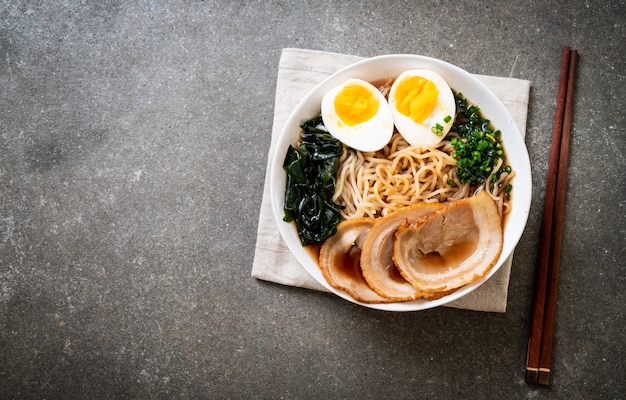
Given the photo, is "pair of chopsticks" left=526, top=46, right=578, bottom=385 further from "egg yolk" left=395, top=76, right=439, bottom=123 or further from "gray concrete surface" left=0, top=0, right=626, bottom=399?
"egg yolk" left=395, top=76, right=439, bottom=123

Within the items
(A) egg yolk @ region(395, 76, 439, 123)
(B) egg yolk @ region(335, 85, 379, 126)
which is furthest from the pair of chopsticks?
(B) egg yolk @ region(335, 85, 379, 126)

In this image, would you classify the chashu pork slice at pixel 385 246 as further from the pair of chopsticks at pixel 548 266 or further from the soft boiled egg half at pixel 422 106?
the pair of chopsticks at pixel 548 266

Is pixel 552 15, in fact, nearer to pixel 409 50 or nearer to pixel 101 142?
pixel 409 50

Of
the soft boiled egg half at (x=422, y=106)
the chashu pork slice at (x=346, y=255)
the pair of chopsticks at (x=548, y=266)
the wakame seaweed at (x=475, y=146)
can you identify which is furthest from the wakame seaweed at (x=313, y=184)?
the pair of chopsticks at (x=548, y=266)

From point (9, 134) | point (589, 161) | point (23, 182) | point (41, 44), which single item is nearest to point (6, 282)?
point (23, 182)

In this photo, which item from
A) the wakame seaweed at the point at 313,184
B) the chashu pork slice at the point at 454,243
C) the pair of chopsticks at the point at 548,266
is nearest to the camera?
the chashu pork slice at the point at 454,243

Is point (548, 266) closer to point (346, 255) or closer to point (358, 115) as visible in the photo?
point (346, 255)
